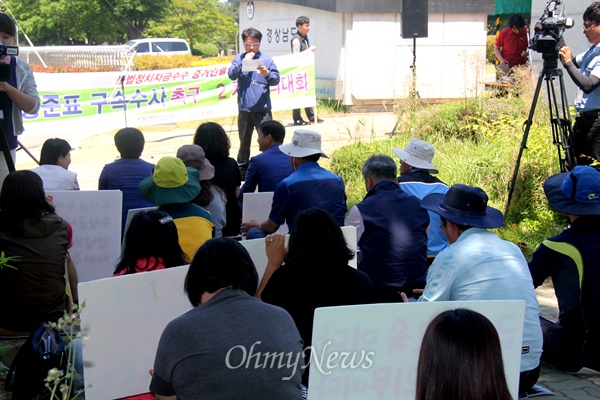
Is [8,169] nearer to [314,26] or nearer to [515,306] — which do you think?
[515,306]

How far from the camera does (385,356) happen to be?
10.5ft

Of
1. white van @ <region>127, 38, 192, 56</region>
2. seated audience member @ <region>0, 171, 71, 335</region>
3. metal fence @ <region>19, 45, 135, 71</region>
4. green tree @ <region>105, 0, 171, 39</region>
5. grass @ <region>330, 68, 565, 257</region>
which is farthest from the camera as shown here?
green tree @ <region>105, 0, 171, 39</region>

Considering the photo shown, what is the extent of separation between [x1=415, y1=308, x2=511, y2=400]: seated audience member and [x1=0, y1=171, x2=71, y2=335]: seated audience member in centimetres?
333

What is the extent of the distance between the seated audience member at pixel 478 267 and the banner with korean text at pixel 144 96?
10.0 metres

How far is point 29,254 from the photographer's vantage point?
16.1ft

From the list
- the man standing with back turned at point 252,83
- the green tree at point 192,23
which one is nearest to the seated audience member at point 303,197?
the man standing with back turned at point 252,83

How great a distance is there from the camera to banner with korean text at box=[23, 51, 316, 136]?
1329cm

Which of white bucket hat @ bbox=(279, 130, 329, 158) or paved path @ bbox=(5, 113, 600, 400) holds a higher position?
white bucket hat @ bbox=(279, 130, 329, 158)

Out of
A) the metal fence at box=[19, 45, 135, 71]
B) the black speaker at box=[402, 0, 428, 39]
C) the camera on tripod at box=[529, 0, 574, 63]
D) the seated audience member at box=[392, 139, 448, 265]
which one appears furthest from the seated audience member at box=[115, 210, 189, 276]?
the metal fence at box=[19, 45, 135, 71]

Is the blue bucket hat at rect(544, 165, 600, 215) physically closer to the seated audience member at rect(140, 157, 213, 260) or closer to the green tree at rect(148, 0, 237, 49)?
the seated audience member at rect(140, 157, 213, 260)

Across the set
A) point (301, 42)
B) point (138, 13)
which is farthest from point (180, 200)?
point (138, 13)

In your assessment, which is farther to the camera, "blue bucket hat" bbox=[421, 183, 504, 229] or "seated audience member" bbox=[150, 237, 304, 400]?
"blue bucket hat" bbox=[421, 183, 504, 229]

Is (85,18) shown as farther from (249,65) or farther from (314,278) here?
(314,278)

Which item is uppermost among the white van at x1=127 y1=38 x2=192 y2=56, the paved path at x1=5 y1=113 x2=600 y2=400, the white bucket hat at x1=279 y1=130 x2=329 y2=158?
the white van at x1=127 y1=38 x2=192 y2=56
